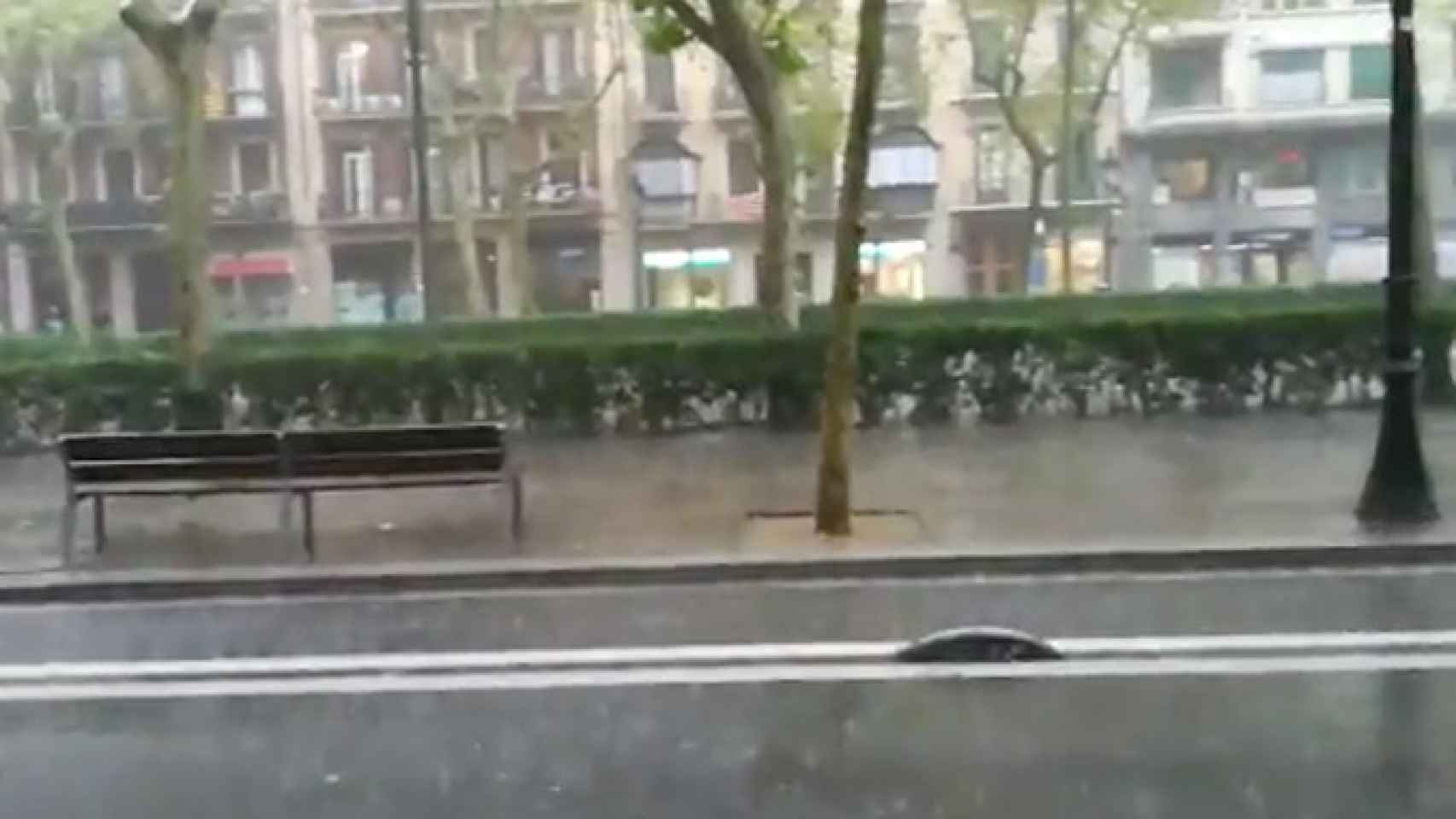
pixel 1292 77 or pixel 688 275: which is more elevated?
pixel 1292 77

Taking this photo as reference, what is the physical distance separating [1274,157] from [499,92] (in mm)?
19503

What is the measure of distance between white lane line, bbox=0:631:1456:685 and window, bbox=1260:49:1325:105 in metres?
37.1

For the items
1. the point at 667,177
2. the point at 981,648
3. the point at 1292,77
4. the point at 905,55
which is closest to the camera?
the point at 981,648

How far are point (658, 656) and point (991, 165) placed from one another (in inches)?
1457

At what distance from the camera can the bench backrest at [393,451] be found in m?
11.8

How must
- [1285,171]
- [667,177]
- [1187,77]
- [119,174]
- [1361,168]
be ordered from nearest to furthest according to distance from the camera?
[1361,168] → [1285,171] → [1187,77] → [119,174] → [667,177]

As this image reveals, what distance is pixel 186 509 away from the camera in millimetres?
13555

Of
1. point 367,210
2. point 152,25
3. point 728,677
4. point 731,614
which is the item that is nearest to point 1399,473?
point 731,614

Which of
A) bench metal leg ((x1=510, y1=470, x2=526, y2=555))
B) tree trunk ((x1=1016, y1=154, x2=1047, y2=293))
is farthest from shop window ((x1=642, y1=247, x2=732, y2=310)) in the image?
bench metal leg ((x1=510, y1=470, x2=526, y2=555))

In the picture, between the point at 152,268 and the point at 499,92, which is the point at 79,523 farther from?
the point at 152,268

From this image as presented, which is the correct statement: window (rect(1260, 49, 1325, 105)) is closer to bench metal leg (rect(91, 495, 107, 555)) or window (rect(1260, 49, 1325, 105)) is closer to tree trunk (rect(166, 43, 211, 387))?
tree trunk (rect(166, 43, 211, 387))

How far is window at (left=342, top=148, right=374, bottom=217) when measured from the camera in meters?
45.3

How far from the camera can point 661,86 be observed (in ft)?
149

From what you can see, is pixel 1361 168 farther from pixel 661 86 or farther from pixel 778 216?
pixel 778 216
